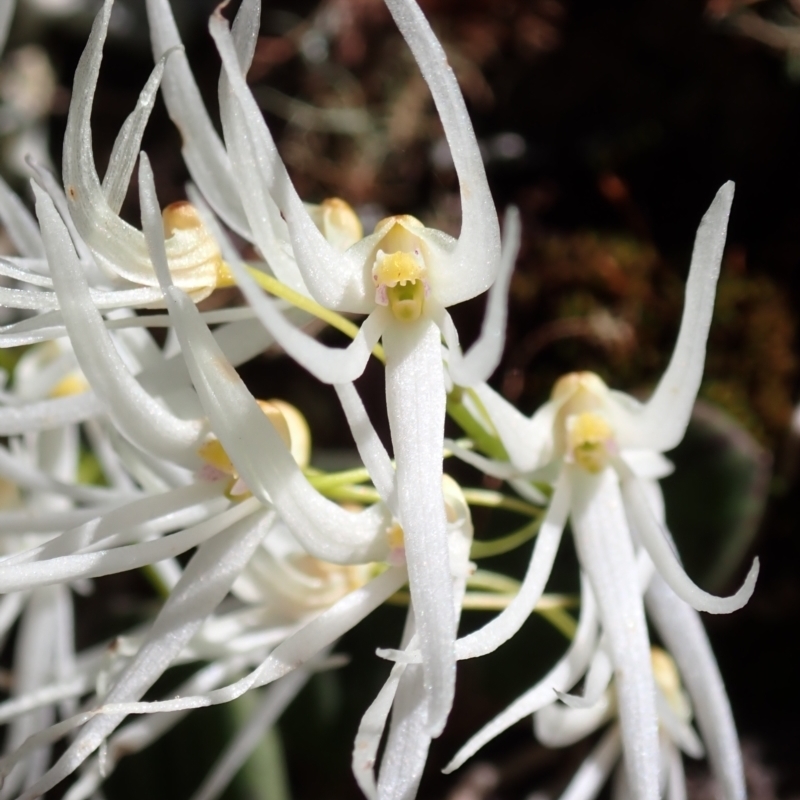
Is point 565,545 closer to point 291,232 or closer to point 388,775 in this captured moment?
point 388,775

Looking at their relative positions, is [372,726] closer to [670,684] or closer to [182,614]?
[182,614]

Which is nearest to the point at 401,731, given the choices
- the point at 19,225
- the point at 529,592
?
the point at 529,592

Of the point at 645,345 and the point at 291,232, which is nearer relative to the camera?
the point at 291,232

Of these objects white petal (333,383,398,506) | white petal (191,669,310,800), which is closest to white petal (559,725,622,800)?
white petal (191,669,310,800)

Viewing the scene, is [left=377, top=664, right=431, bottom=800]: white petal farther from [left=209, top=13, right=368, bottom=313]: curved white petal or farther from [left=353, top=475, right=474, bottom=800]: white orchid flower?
[left=209, top=13, right=368, bottom=313]: curved white petal

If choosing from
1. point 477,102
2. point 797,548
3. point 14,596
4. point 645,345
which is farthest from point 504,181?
point 14,596

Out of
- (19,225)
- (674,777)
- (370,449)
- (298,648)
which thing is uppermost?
(19,225)
